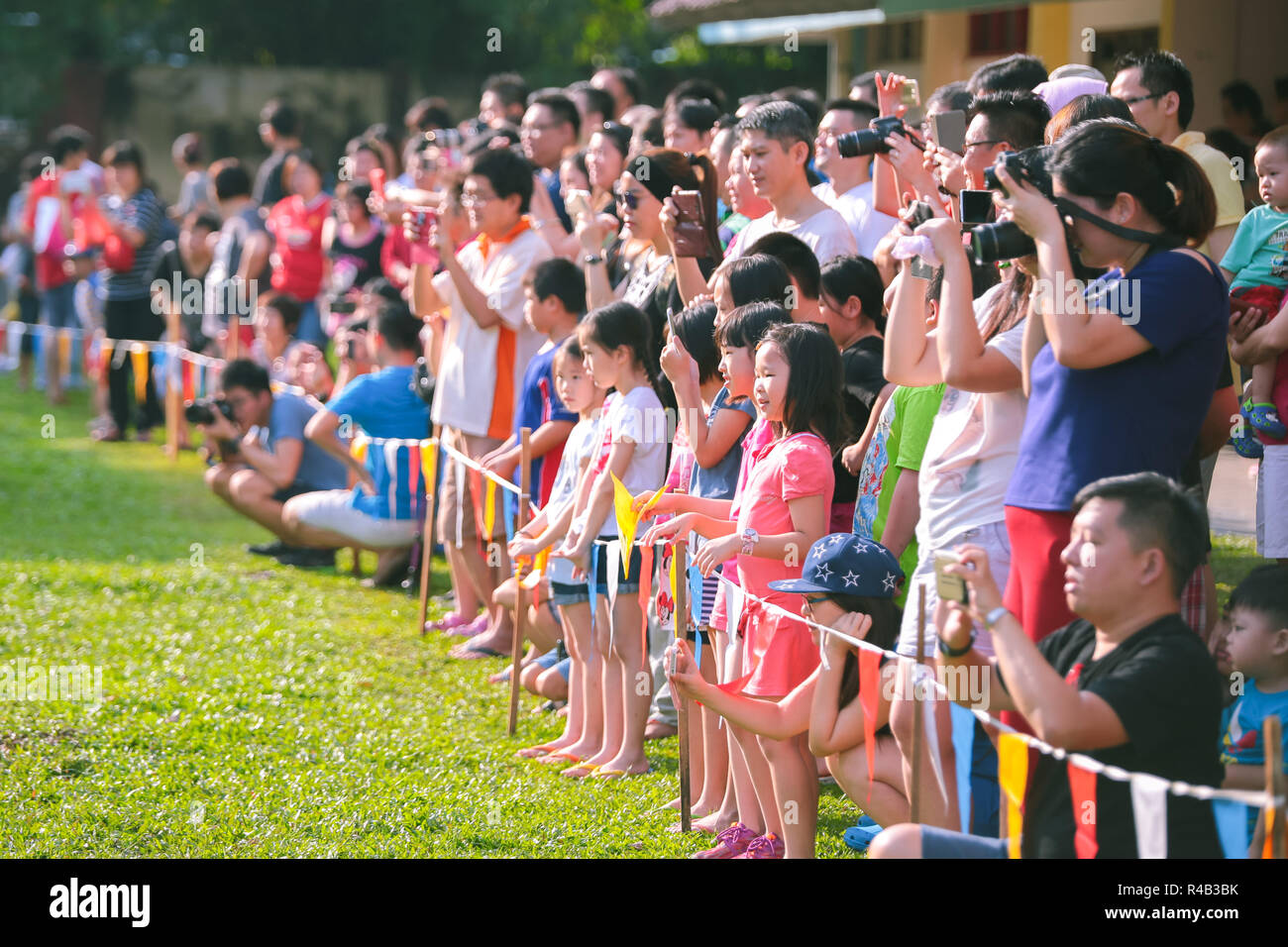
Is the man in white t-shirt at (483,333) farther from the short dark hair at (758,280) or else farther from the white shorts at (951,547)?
the white shorts at (951,547)

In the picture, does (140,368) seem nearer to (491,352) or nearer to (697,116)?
(491,352)

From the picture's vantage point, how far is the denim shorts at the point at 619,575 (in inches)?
212

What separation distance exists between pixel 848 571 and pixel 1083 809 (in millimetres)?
1108

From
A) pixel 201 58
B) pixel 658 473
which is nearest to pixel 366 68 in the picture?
pixel 201 58

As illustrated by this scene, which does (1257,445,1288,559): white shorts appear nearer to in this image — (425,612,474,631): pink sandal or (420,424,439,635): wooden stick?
(420,424,439,635): wooden stick

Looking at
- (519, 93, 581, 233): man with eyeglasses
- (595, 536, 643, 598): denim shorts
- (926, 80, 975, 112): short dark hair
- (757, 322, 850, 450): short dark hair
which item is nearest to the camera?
(757, 322, 850, 450): short dark hair

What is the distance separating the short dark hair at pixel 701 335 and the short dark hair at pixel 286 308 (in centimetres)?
612

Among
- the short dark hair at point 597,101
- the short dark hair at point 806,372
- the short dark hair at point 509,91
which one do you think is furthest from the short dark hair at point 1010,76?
the short dark hair at point 509,91

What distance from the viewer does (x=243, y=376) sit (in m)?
9.33

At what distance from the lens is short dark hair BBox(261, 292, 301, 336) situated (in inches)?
423

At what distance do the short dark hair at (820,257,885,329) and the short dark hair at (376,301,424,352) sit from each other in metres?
3.94

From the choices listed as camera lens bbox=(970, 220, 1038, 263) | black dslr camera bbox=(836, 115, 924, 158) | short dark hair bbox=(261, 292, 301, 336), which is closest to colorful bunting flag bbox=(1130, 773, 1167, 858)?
camera lens bbox=(970, 220, 1038, 263)

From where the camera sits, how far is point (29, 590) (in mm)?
8375
